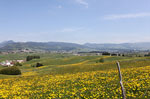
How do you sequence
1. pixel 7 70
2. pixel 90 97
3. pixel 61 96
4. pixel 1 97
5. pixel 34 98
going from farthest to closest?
1. pixel 7 70
2. pixel 1 97
3. pixel 34 98
4. pixel 61 96
5. pixel 90 97

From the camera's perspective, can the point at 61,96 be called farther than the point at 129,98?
Yes

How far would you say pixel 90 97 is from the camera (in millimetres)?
11445

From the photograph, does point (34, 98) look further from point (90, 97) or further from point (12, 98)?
point (90, 97)

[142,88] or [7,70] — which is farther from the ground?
[142,88]

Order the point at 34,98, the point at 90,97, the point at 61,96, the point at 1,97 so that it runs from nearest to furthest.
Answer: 1. the point at 90,97
2. the point at 61,96
3. the point at 34,98
4. the point at 1,97

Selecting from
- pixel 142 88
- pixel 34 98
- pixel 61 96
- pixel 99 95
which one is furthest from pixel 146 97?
pixel 34 98

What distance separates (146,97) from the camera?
9.50m

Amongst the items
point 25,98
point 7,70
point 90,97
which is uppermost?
point 90,97

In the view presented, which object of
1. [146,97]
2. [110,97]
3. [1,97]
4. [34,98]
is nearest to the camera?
[146,97]

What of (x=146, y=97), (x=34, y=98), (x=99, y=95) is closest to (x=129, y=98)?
(x=146, y=97)

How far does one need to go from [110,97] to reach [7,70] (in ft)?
135

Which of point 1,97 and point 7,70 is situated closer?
point 1,97

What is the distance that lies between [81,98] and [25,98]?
5209 millimetres

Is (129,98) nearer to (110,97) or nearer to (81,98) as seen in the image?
(110,97)
